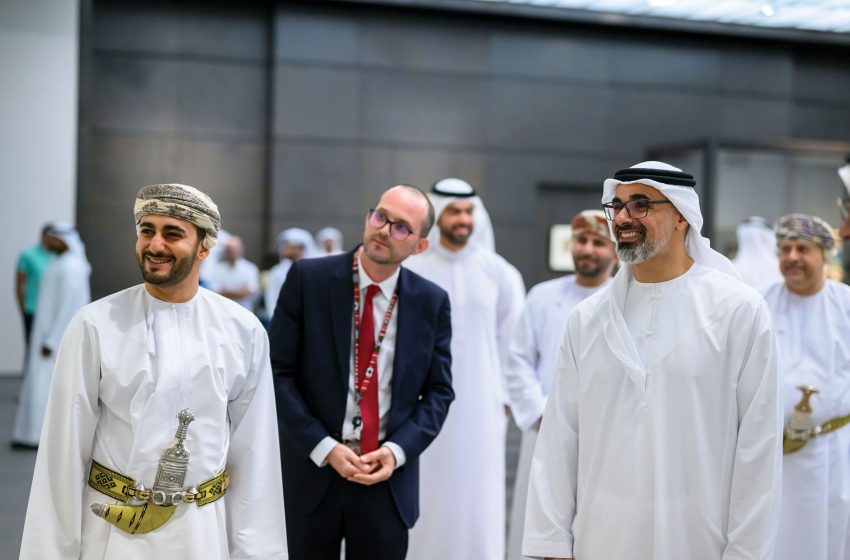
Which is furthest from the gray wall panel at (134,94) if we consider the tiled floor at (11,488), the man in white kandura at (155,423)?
the man in white kandura at (155,423)

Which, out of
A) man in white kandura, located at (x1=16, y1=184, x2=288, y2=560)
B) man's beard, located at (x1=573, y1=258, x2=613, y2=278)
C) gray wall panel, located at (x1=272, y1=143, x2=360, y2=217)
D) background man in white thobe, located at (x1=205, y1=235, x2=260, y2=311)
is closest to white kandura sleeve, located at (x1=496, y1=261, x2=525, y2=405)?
man's beard, located at (x1=573, y1=258, x2=613, y2=278)

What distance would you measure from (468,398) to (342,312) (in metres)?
1.62

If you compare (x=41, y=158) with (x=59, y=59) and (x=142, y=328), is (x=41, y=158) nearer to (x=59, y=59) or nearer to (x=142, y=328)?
(x=59, y=59)

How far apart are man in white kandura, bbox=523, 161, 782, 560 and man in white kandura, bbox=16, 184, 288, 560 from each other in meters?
0.88

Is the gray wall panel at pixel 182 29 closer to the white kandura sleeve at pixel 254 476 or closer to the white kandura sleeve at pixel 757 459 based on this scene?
the white kandura sleeve at pixel 254 476

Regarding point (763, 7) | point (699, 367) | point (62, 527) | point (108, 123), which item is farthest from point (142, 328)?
point (763, 7)

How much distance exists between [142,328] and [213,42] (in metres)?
11.0

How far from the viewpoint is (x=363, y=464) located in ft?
11.0

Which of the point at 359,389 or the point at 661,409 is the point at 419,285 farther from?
the point at 661,409

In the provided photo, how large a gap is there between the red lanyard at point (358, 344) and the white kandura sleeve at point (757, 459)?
1.23 meters

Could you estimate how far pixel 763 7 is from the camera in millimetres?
13250

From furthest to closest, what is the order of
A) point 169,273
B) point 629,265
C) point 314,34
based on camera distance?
point 314,34, point 629,265, point 169,273

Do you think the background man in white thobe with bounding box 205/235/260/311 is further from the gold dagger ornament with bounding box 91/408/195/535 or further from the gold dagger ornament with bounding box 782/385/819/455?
the gold dagger ornament with bounding box 91/408/195/535

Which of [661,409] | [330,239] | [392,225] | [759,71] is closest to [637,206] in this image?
[661,409]
